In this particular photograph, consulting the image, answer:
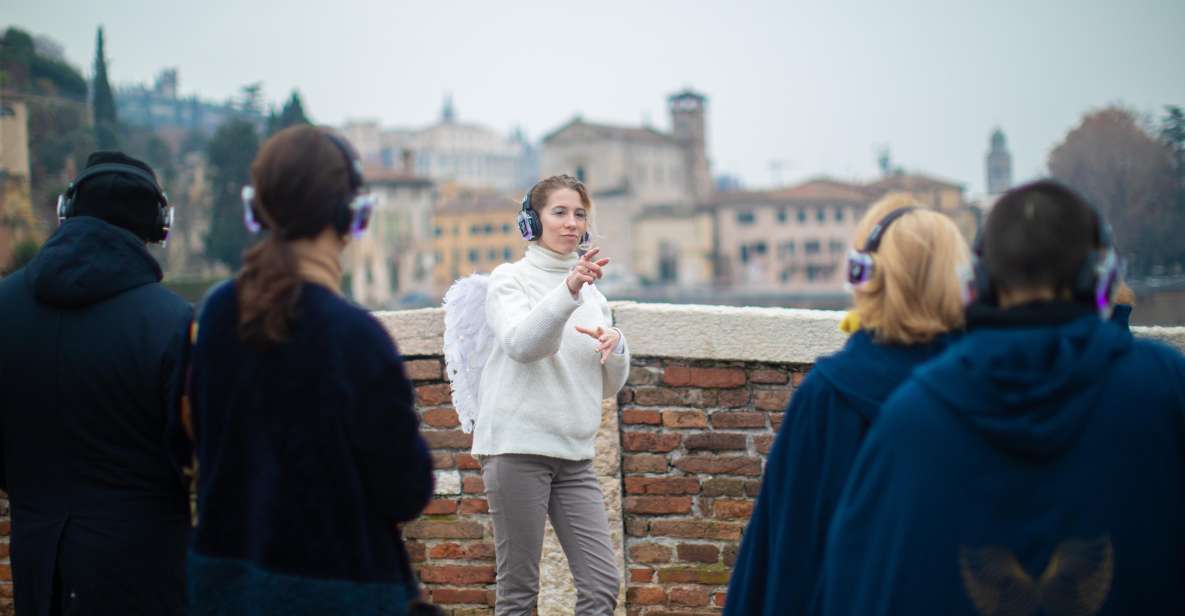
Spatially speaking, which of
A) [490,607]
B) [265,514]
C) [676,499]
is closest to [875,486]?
[265,514]

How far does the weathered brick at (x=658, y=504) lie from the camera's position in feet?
15.5

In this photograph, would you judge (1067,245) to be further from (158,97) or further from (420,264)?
(158,97)

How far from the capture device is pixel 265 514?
2186mm

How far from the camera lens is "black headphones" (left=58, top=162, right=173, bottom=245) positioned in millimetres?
3016

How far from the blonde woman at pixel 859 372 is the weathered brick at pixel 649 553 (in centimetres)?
227

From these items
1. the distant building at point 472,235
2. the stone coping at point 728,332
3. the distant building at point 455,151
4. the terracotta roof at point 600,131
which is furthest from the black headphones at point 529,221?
the distant building at point 455,151

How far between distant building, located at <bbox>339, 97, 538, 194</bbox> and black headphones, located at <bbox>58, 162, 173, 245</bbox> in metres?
152

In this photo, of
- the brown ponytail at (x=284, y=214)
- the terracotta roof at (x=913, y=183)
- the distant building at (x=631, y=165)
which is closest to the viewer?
the brown ponytail at (x=284, y=214)

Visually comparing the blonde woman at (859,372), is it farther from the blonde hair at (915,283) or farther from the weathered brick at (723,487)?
the weathered brick at (723,487)

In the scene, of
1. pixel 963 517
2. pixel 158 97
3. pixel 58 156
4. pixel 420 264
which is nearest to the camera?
pixel 963 517

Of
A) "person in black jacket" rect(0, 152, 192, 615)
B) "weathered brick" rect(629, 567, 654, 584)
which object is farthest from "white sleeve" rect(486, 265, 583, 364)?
"weathered brick" rect(629, 567, 654, 584)

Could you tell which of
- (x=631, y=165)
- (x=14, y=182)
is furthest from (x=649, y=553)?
(x=631, y=165)

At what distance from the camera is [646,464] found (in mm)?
4734

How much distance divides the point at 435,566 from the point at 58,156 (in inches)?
1683
